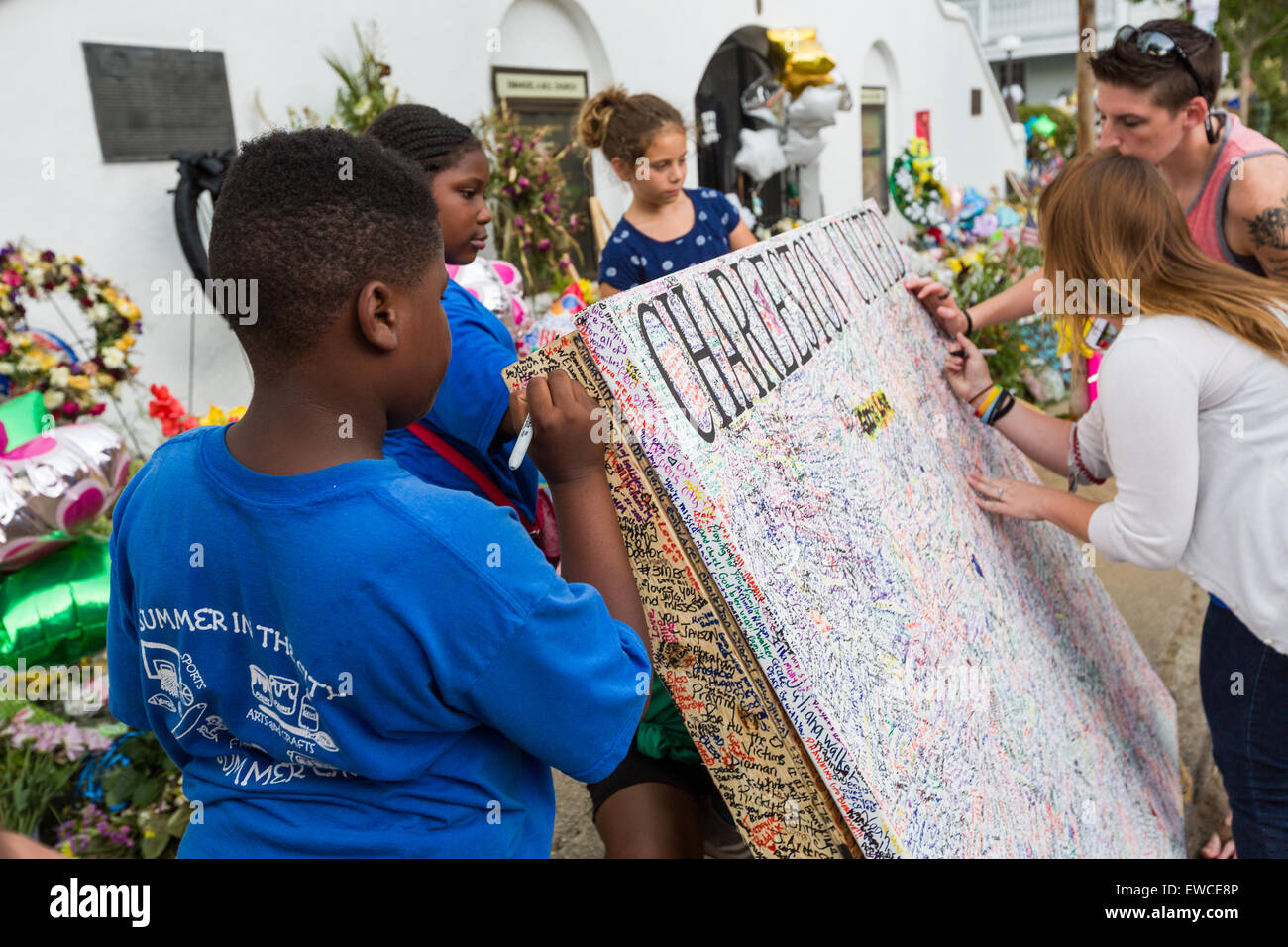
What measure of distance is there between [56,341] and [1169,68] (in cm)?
354

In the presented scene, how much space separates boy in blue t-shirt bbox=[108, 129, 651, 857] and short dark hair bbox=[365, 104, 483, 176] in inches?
27.8

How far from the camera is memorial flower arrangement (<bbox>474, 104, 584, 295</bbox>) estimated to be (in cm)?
Answer: 648

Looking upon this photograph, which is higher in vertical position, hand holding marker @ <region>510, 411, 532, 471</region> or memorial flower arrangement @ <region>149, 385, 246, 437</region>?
hand holding marker @ <region>510, 411, 532, 471</region>

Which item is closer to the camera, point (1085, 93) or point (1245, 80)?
point (1085, 93)

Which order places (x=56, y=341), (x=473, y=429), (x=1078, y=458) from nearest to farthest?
(x=473, y=429) < (x=1078, y=458) < (x=56, y=341)

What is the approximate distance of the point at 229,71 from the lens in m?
5.53

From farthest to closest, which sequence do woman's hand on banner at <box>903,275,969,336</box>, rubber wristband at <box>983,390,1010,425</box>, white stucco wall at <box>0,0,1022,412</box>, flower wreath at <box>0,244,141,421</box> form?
white stucco wall at <box>0,0,1022,412</box> < flower wreath at <box>0,244,141,421</box> < woman's hand on banner at <box>903,275,969,336</box> < rubber wristband at <box>983,390,1010,425</box>

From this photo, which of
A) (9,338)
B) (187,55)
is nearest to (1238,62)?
(187,55)

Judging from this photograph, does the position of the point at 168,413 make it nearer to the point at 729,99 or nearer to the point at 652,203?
the point at 652,203

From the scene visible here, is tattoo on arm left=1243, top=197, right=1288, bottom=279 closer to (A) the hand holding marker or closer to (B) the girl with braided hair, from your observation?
(B) the girl with braided hair

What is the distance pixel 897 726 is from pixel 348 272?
2.88 ft

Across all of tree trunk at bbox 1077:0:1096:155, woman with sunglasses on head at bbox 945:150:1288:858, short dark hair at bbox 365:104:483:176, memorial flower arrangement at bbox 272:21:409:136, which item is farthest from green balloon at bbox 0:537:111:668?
Result: tree trunk at bbox 1077:0:1096:155

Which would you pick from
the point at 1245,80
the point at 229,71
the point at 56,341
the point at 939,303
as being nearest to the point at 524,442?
the point at 939,303

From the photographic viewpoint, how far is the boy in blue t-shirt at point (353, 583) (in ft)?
3.21
